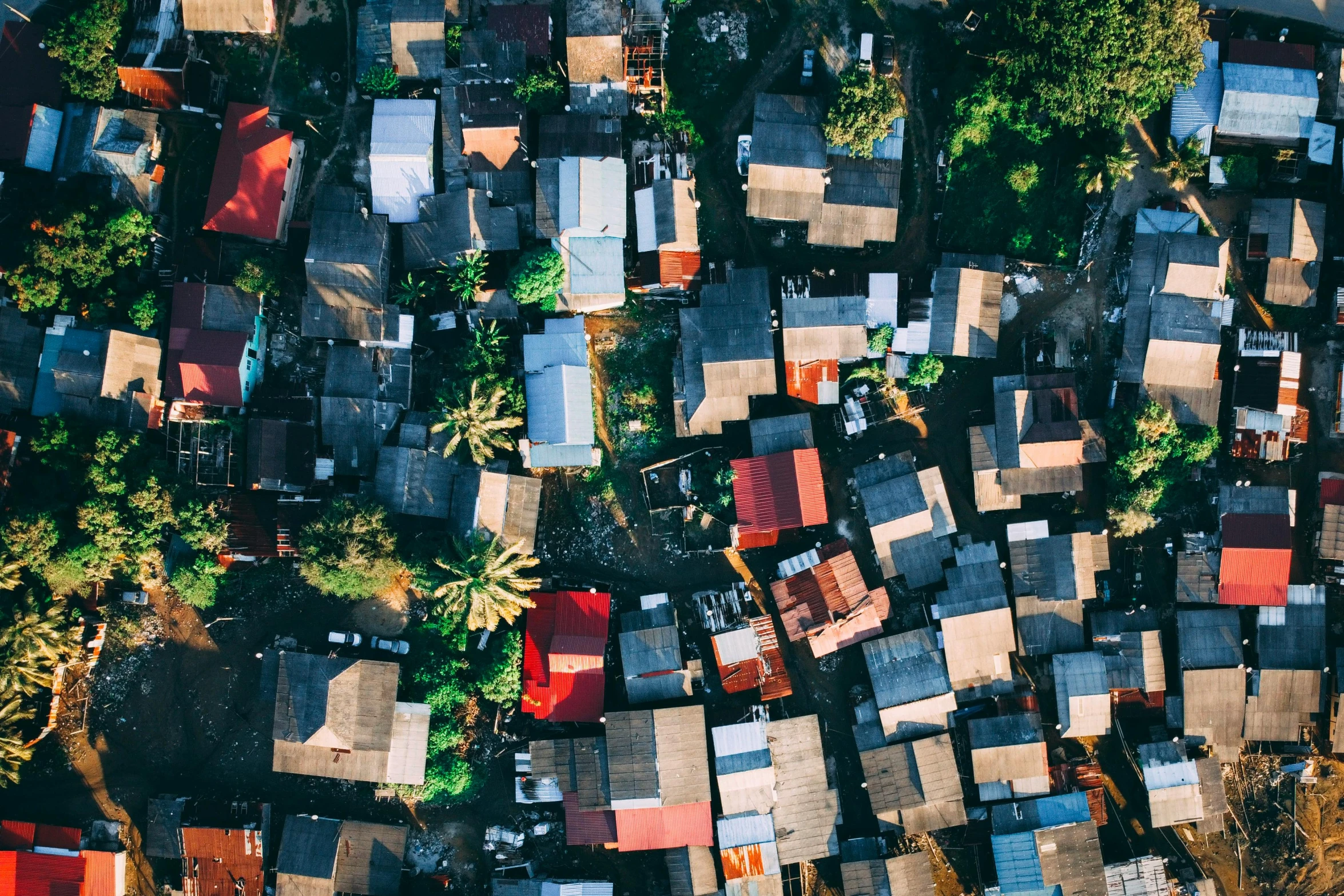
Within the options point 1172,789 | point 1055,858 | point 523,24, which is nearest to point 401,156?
point 523,24

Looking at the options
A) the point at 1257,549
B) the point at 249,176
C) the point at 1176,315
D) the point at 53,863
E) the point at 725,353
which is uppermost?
the point at 249,176

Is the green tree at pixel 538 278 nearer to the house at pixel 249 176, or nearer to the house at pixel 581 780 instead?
the house at pixel 249 176

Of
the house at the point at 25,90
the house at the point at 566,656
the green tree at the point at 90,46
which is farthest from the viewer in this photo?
the house at the point at 25,90

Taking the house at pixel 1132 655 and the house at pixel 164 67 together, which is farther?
the house at pixel 164 67

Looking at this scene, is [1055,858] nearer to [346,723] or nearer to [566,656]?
[566,656]

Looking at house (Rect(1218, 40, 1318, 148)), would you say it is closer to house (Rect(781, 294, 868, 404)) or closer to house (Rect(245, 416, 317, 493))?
house (Rect(781, 294, 868, 404))

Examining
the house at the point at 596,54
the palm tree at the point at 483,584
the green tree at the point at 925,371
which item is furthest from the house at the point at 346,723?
the house at the point at 596,54
